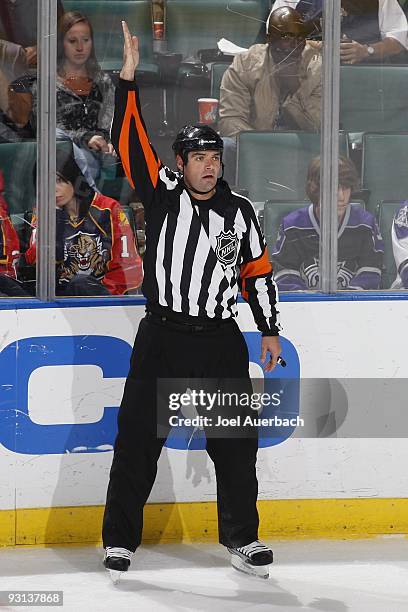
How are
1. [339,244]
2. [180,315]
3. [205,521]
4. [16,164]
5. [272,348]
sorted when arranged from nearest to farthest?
1. [180,315]
2. [272,348]
3. [16,164]
4. [205,521]
5. [339,244]

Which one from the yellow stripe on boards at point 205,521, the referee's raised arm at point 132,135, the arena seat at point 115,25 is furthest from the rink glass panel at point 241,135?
the yellow stripe on boards at point 205,521

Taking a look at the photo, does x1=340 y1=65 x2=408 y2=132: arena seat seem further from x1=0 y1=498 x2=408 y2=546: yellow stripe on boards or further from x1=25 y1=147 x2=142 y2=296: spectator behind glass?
x1=0 y1=498 x2=408 y2=546: yellow stripe on boards

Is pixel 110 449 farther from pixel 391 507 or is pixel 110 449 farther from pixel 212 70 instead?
pixel 212 70

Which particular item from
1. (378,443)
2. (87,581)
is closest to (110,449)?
(87,581)

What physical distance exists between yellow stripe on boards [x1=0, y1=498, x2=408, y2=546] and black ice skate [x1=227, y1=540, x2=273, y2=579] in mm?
328

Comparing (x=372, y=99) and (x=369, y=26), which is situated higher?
(x=369, y=26)

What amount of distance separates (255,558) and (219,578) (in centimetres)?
13

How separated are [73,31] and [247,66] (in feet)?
1.96

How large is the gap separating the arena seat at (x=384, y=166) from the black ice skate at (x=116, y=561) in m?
1.47

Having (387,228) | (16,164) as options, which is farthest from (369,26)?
(16,164)

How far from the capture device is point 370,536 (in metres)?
4.36

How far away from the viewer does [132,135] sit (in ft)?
12.7

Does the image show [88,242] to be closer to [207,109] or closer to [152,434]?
[207,109]

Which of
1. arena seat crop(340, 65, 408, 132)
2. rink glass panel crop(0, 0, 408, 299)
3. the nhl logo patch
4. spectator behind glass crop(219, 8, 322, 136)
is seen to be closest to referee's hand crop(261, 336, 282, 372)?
the nhl logo patch
